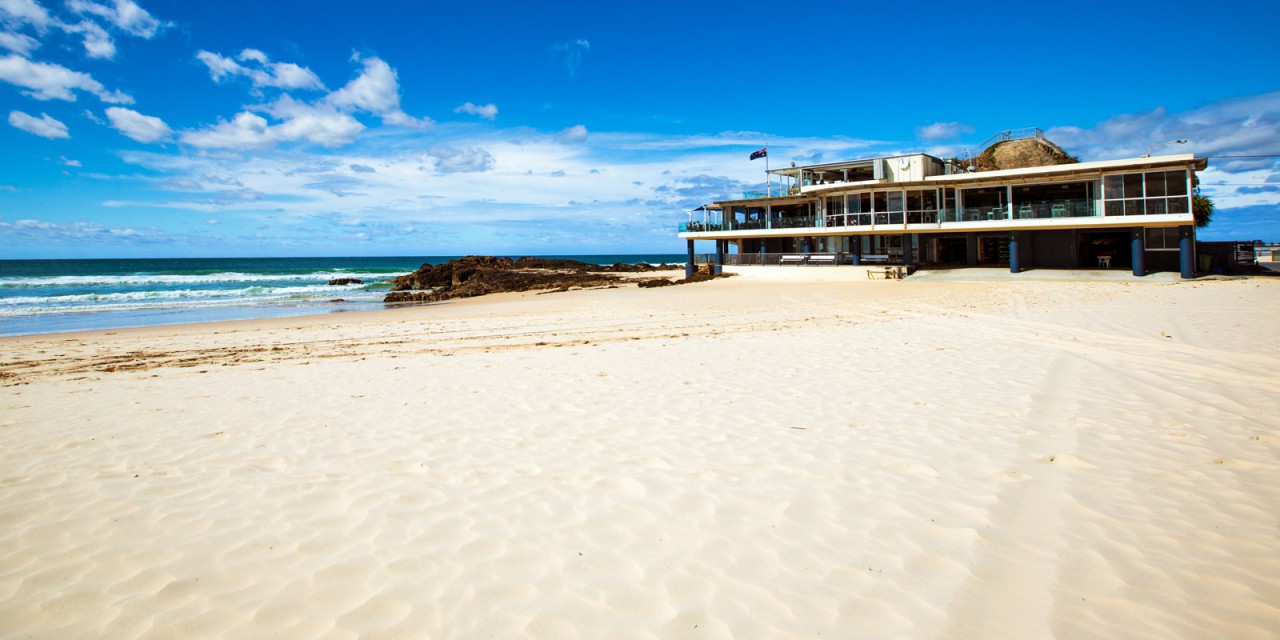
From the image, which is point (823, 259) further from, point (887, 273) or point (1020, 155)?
point (1020, 155)

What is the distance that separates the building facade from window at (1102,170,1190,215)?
0.04 meters

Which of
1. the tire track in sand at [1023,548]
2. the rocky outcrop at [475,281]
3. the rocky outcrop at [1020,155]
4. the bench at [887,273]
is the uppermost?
the rocky outcrop at [1020,155]

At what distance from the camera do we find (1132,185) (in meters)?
28.4

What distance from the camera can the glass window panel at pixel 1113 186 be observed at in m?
28.5

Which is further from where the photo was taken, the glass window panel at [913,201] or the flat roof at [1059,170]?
the glass window panel at [913,201]

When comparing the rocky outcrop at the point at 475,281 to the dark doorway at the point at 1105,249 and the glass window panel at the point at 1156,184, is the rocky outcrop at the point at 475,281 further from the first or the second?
the glass window panel at the point at 1156,184

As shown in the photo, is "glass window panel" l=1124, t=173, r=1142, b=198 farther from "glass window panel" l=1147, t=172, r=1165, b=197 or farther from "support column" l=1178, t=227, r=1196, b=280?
"support column" l=1178, t=227, r=1196, b=280

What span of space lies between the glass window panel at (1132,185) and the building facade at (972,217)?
0.13ft

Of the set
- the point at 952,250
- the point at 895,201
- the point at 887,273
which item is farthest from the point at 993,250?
the point at 887,273

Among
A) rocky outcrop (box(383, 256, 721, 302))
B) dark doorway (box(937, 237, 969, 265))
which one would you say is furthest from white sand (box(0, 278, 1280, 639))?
dark doorway (box(937, 237, 969, 265))

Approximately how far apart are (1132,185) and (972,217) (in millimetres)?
6507

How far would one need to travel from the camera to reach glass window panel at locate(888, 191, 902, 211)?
34750mm

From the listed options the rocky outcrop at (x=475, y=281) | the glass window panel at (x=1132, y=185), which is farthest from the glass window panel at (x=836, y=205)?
the glass window panel at (x=1132, y=185)

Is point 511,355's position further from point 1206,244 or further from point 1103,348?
point 1206,244
